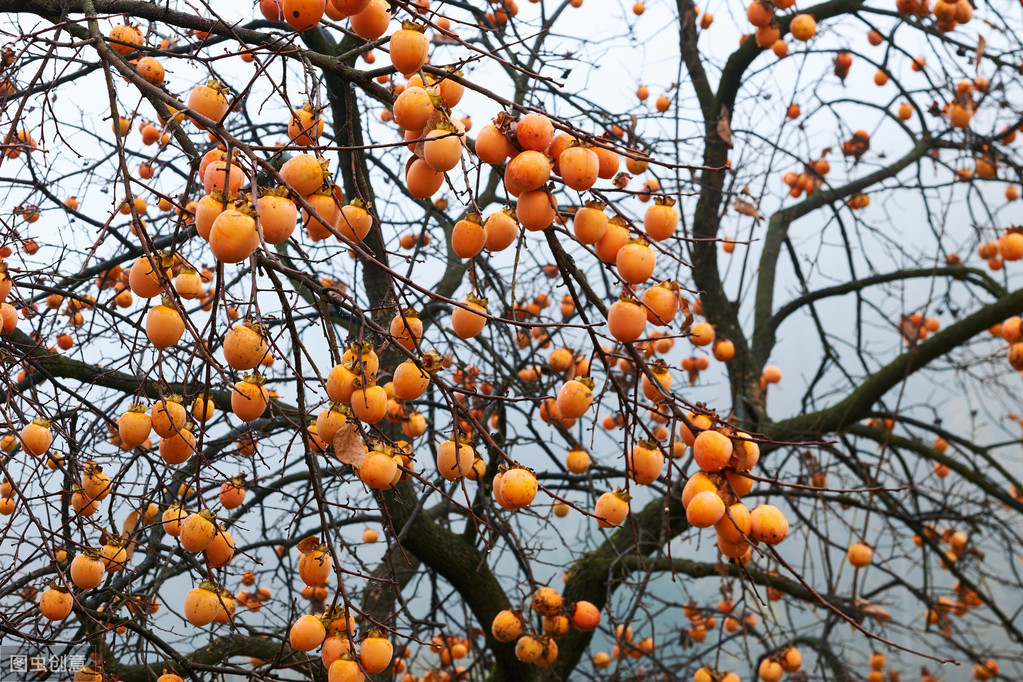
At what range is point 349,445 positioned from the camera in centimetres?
123

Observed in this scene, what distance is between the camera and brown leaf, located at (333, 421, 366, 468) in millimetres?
1222

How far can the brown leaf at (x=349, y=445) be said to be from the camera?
122 cm

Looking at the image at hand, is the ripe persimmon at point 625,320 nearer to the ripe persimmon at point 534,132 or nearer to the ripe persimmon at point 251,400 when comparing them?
the ripe persimmon at point 534,132

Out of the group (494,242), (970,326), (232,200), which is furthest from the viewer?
(970,326)

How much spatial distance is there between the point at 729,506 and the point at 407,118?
72 centimetres

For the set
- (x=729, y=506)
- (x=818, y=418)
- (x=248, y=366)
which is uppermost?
(x=818, y=418)

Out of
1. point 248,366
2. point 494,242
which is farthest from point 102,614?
point 494,242

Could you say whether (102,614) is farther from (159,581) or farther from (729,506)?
(729,506)

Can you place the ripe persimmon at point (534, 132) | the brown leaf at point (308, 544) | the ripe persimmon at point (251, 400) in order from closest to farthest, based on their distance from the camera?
the ripe persimmon at point (534, 132) → the ripe persimmon at point (251, 400) → the brown leaf at point (308, 544)

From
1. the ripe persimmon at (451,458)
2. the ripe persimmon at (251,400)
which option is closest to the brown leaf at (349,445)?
the ripe persimmon at (251,400)

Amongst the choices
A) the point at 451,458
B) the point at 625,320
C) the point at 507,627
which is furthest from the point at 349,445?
the point at 507,627

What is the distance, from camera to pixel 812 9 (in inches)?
148

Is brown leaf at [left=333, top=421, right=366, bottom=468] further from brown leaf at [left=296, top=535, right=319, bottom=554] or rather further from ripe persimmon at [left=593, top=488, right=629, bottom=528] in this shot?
ripe persimmon at [left=593, top=488, right=629, bottom=528]

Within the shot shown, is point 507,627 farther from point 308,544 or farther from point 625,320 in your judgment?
point 625,320
